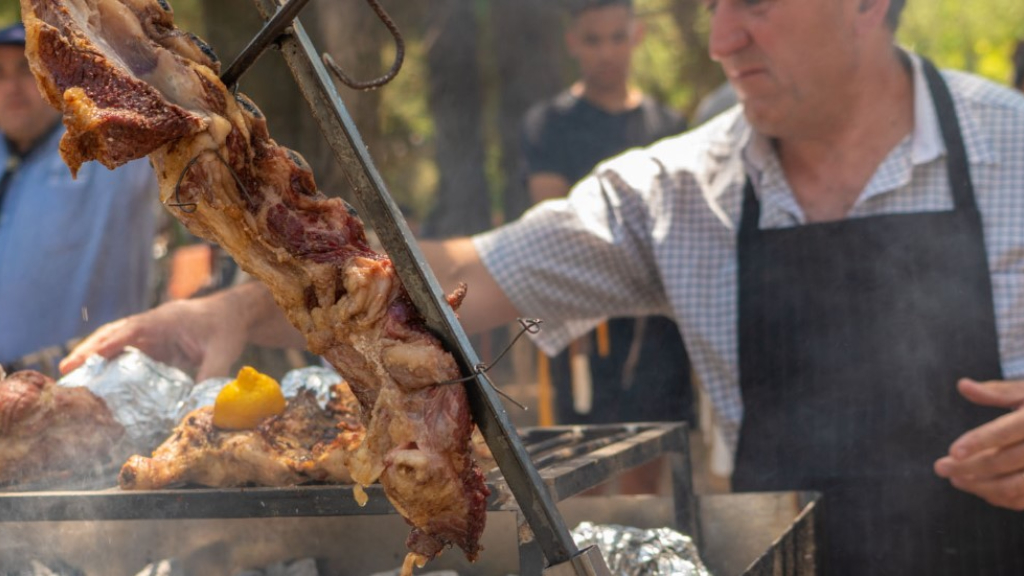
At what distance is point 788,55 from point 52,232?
10.5 ft

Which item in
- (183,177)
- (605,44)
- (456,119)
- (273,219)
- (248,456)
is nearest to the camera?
(183,177)

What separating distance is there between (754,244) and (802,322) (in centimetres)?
28

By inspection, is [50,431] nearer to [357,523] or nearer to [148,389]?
[148,389]

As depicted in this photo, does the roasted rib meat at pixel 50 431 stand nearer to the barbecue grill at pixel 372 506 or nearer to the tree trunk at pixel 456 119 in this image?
the barbecue grill at pixel 372 506

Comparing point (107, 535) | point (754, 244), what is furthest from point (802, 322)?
point (107, 535)

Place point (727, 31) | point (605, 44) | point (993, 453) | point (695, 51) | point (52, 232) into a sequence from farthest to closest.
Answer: point (695, 51) < point (605, 44) < point (52, 232) < point (727, 31) < point (993, 453)

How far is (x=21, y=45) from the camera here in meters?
4.65

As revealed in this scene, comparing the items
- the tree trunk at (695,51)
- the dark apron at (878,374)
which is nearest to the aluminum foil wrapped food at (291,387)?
the dark apron at (878,374)

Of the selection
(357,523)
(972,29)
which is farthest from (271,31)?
(972,29)

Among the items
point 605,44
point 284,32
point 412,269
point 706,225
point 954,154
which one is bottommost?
point 706,225

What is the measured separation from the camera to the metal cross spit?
1.46m

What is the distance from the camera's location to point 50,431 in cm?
240

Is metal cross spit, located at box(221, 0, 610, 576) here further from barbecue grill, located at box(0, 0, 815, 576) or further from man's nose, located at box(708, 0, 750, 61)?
man's nose, located at box(708, 0, 750, 61)

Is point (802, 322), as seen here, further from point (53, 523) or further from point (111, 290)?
point (111, 290)
